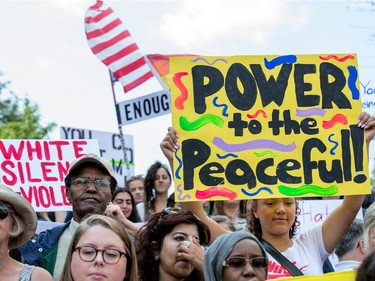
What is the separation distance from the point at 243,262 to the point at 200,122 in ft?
4.03

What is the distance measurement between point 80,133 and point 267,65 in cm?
542

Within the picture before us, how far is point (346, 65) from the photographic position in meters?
5.16

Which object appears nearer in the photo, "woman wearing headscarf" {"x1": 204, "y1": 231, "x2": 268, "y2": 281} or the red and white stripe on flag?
"woman wearing headscarf" {"x1": 204, "y1": 231, "x2": 268, "y2": 281}

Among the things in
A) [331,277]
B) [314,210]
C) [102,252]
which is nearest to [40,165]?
[314,210]

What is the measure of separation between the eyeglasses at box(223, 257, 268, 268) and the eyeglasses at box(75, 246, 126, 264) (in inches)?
21.1

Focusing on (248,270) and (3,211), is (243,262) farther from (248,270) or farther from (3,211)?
(3,211)

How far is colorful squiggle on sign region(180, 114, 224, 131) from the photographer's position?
4961 millimetres

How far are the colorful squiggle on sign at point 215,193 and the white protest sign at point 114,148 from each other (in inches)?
209

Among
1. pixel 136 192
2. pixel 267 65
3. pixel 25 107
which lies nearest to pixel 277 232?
pixel 267 65

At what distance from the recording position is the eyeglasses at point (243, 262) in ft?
13.1

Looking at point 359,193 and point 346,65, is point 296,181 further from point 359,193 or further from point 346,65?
point 346,65

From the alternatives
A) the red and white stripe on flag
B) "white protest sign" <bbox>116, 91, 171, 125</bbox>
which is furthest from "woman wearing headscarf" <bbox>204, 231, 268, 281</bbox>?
the red and white stripe on flag

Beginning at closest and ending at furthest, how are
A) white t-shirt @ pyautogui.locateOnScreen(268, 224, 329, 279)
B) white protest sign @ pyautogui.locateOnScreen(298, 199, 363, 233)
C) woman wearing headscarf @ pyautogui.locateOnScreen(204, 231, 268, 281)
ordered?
woman wearing headscarf @ pyautogui.locateOnScreen(204, 231, 268, 281), white t-shirt @ pyautogui.locateOnScreen(268, 224, 329, 279), white protest sign @ pyautogui.locateOnScreen(298, 199, 363, 233)

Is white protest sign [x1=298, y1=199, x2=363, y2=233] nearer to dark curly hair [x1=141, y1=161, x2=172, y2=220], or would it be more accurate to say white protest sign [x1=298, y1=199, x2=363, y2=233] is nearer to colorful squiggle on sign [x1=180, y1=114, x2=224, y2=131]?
dark curly hair [x1=141, y1=161, x2=172, y2=220]
